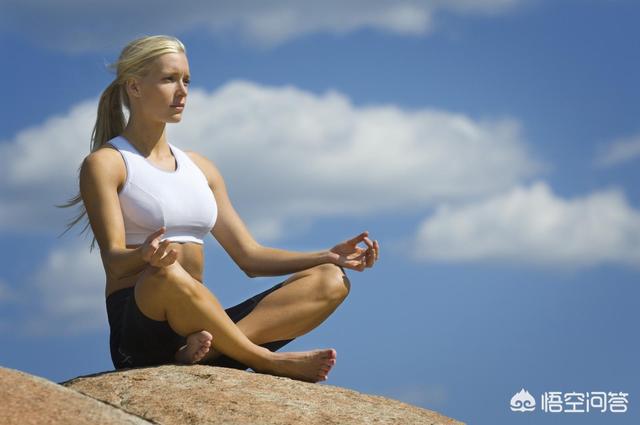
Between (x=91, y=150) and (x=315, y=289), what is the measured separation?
66.9 inches

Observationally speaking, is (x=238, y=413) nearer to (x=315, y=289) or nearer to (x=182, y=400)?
(x=182, y=400)

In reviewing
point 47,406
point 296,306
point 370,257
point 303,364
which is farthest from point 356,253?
point 47,406

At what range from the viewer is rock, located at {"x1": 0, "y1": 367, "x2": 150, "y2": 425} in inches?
179

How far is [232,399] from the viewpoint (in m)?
5.44

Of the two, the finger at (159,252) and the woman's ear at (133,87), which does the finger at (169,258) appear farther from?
the woman's ear at (133,87)

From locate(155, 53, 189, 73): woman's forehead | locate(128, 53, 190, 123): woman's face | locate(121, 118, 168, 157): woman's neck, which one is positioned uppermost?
locate(155, 53, 189, 73): woman's forehead

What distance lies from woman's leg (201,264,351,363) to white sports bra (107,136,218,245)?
23.4 inches

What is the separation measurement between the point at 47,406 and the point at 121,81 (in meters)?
2.36

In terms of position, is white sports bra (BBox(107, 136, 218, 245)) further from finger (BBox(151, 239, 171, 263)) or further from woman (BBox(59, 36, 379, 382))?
finger (BBox(151, 239, 171, 263))

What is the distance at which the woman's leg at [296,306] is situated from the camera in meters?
6.24

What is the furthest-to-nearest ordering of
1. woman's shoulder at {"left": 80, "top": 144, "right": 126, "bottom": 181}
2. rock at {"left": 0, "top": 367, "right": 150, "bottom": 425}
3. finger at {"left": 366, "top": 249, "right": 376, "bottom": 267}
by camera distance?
finger at {"left": 366, "top": 249, "right": 376, "bottom": 267} → woman's shoulder at {"left": 80, "top": 144, "right": 126, "bottom": 181} → rock at {"left": 0, "top": 367, "right": 150, "bottom": 425}

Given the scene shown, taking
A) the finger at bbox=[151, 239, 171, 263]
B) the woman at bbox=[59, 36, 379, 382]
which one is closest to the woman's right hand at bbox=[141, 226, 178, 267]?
the finger at bbox=[151, 239, 171, 263]

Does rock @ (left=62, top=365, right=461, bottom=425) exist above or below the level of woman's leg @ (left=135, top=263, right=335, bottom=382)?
below

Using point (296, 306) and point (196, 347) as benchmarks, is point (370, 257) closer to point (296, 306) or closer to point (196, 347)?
point (296, 306)
